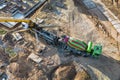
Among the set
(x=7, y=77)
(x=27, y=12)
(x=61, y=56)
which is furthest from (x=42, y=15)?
(x=7, y=77)

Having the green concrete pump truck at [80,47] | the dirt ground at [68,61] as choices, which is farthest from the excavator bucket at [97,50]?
the dirt ground at [68,61]

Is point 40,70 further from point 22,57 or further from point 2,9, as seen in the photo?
point 2,9

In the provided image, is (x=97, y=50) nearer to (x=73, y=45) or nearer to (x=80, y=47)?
(x=80, y=47)

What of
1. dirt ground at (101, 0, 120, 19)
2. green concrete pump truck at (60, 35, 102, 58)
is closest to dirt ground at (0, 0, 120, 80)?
green concrete pump truck at (60, 35, 102, 58)

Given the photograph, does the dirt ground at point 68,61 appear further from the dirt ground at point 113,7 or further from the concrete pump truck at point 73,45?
the dirt ground at point 113,7

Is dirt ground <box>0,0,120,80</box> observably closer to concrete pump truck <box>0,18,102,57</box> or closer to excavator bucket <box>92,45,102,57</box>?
concrete pump truck <box>0,18,102,57</box>

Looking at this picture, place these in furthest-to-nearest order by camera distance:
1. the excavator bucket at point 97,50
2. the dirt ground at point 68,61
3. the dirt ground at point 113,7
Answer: the dirt ground at point 113,7, the excavator bucket at point 97,50, the dirt ground at point 68,61

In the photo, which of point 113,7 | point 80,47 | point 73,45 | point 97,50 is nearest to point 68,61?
point 73,45

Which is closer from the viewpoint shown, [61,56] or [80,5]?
[61,56]
